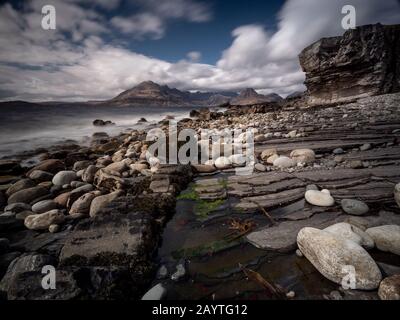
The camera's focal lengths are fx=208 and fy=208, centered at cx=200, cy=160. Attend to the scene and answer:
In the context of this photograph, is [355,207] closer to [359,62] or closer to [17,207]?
[17,207]

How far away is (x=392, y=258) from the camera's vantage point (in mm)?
2316

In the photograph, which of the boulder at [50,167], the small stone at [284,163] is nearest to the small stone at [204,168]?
the small stone at [284,163]

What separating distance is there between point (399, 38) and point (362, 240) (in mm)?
27768

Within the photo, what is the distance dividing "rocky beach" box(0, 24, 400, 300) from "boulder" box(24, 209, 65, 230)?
0.7 inches

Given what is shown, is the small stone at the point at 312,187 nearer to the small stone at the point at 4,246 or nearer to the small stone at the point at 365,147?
the small stone at the point at 365,147

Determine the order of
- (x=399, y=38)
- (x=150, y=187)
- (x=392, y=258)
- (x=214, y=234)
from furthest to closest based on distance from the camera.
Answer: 1. (x=399, y=38)
2. (x=150, y=187)
3. (x=214, y=234)
4. (x=392, y=258)

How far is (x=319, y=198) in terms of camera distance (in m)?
3.51

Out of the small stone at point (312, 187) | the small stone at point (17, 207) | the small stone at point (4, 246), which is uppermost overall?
the small stone at point (312, 187)

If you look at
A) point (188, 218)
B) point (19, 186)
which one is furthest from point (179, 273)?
point (19, 186)

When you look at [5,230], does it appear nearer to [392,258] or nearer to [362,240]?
[362,240]

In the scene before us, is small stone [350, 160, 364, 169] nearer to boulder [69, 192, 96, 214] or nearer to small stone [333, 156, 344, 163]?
small stone [333, 156, 344, 163]

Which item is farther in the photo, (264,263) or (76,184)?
(76,184)

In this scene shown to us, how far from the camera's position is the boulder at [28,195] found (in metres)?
4.65
